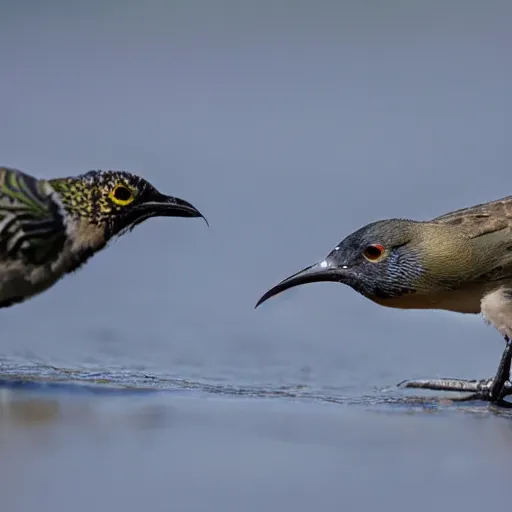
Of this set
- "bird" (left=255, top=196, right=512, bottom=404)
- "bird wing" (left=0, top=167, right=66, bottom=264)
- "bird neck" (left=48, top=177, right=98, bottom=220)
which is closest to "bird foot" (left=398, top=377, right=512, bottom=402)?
"bird" (left=255, top=196, right=512, bottom=404)

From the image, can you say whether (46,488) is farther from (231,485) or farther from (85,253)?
(85,253)

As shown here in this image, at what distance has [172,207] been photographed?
8555mm

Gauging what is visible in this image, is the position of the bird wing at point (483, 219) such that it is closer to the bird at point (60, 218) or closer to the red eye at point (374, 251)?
the red eye at point (374, 251)

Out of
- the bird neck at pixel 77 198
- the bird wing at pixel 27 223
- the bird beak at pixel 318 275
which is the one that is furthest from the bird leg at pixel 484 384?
the bird wing at pixel 27 223

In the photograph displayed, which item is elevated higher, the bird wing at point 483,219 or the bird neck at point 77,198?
the bird wing at point 483,219

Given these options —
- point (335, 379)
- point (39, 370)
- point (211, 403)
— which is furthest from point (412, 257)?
point (39, 370)

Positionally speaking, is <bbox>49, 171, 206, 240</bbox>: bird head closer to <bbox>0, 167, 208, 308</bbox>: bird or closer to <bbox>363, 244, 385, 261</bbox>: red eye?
<bbox>0, 167, 208, 308</bbox>: bird

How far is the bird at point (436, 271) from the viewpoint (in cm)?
916

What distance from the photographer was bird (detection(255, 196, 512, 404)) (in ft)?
30.1

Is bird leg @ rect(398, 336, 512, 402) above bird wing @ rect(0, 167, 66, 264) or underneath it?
underneath

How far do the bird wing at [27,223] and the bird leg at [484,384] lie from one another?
261 centimetres

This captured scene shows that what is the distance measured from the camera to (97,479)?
6176mm

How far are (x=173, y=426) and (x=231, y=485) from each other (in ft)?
3.78

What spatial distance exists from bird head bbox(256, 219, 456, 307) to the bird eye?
48.8 inches
